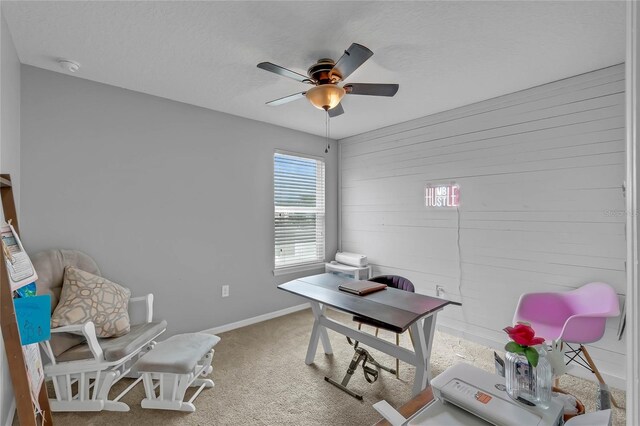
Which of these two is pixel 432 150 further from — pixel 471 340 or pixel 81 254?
pixel 81 254

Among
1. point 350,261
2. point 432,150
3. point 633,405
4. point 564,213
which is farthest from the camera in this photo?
point 350,261

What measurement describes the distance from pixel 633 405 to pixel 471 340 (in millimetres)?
3014

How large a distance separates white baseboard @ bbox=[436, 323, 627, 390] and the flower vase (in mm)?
1542

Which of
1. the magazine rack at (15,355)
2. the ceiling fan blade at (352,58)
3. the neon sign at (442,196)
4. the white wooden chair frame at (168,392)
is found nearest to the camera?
the magazine rack at (15,355)

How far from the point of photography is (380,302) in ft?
7.23

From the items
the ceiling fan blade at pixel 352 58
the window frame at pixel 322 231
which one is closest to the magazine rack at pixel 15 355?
the ceiling fan blade at pixel 352 58

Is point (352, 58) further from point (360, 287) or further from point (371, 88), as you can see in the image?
point (360, 287)

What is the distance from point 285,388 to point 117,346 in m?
1.26

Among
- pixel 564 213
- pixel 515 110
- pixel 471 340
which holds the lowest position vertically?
pixel 471 340

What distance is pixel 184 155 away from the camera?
3.12 meters

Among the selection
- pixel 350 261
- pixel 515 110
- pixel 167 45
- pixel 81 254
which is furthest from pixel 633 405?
pixel 350 261

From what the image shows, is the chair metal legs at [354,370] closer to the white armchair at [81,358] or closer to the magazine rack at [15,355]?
the white armchair at [81,358]

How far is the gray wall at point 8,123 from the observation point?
5.58ft

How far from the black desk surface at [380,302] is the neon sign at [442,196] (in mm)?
1410
